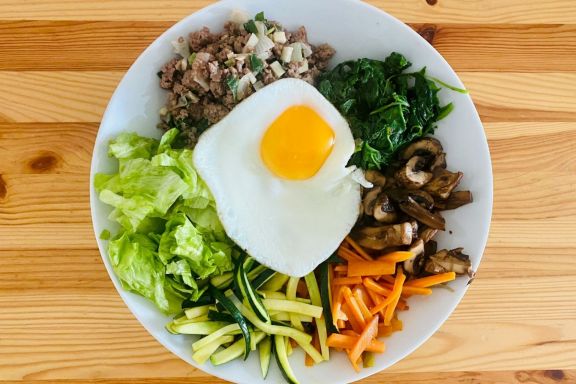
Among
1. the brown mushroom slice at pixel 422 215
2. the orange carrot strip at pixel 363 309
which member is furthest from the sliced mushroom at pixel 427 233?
the orange carrot strip at pixel 363 309

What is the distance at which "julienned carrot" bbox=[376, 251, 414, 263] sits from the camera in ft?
9.11

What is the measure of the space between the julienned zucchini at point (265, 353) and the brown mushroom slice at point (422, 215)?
97 centimetres

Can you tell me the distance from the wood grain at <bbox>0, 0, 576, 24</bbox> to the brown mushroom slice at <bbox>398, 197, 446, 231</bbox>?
3.71 ft

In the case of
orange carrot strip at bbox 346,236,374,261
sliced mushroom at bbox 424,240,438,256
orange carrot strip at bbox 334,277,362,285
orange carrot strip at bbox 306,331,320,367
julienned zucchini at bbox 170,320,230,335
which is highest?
orange carrot strip at bbox 346,236,374,261

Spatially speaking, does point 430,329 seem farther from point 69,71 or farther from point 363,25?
point 69,71

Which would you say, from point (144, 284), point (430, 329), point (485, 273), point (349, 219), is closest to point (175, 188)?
point (144, 284)

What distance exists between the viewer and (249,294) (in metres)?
2.74

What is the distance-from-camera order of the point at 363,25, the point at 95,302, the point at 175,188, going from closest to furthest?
the point at 175,188
the point at 363,25
the point at 95,302

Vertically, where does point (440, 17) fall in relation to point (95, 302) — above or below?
above

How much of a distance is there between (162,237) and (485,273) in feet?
6.09

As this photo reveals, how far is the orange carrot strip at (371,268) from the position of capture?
9.24ft

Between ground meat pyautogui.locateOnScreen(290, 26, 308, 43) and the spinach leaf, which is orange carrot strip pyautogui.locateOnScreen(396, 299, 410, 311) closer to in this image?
the spinach leaf

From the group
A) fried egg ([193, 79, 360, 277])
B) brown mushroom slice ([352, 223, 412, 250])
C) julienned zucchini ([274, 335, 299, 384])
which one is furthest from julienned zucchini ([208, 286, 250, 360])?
brown mushroom slice ([352, 223, 412, 250])

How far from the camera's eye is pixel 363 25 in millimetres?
2893
